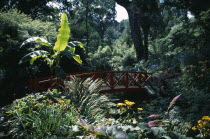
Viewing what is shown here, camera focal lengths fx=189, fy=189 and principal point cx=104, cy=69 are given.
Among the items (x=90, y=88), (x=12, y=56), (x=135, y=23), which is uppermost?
(x=135, y=23)

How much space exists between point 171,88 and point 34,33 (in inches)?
283

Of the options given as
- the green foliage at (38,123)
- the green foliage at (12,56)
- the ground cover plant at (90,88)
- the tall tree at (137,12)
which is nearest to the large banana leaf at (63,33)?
the ground cover plant at (90,88)

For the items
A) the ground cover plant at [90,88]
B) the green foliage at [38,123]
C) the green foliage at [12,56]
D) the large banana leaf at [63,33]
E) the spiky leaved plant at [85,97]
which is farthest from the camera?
the green foliage at [12,56]

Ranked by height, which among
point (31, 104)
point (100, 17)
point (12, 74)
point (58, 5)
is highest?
point (100, 17)

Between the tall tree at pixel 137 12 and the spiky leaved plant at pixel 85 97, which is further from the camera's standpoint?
the tall tree at pixel 137 12

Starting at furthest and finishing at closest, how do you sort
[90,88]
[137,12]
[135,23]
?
[135,23], [137,12], [90,88]

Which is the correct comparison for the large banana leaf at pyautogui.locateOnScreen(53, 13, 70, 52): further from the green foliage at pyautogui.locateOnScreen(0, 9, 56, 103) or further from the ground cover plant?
the green foliage at pyautogui.locateOnScreen(0, 9, 56, 103)

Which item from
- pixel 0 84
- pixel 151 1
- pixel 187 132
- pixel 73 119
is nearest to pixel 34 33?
pixel 0 84

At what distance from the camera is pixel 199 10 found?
13773 mm

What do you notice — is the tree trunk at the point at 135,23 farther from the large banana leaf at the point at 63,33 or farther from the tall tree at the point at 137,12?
the large banana leaf at the point at 63,33

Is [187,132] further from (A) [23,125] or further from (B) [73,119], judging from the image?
(A) [23,125]

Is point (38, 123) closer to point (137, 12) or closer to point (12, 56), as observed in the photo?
point (12, 56)

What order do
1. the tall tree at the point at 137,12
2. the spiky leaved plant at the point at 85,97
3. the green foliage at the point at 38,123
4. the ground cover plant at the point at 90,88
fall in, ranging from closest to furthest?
the green foliage at the point at 38,123
the ground cover plant at the point at 90,88
the spiky leaved plant at the point at 85,97
the tall tree at the point at 137,12

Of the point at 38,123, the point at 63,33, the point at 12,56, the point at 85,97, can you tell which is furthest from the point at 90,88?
the point at 12,56
